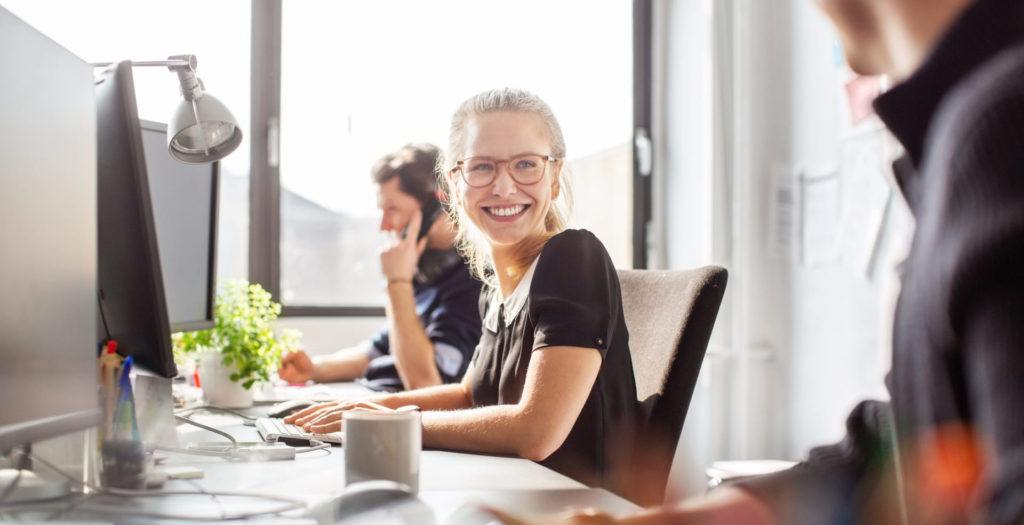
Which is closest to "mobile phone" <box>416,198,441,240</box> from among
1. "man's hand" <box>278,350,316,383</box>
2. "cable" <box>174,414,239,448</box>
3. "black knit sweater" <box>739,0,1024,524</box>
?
"man's hand" <box>278,350,316,383</box>

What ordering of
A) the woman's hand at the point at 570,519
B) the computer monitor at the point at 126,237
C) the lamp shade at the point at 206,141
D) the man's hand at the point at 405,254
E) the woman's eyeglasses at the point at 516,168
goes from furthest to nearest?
the man's hand at the point at 405,254
the woman's eyeglasses at the point at 516,168
the lamp shade at the point at 206,141
the computer monitor at the point at 126,237
the woman's hand at the point at 570,519

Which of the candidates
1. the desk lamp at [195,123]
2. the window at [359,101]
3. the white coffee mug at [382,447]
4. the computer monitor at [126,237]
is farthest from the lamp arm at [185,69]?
the window at [359,101]

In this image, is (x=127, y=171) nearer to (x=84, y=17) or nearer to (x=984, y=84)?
(x=984, y=84)

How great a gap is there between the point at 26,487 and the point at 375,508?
0.31m

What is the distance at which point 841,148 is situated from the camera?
265 centimetres

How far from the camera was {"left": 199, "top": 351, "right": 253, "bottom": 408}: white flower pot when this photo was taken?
1708 mm

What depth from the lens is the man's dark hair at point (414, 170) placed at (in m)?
2.47

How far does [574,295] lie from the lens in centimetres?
128

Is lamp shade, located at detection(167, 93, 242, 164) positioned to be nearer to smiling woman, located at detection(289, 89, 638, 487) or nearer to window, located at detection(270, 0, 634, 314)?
smiling woman, located at detection(289, 89, 638, 487)

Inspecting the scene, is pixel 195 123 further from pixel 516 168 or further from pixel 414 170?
pixel 414 170

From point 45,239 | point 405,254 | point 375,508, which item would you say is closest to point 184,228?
point 405,254

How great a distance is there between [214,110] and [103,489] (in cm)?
67

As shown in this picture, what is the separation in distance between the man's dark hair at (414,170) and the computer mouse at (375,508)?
173cm

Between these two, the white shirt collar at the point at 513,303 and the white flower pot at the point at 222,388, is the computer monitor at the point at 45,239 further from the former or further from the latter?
the white flower pot at the point at 222,388
